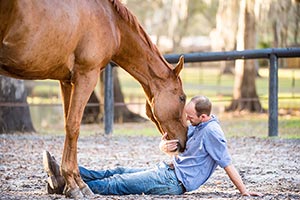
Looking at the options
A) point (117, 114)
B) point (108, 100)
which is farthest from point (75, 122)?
point (117, 114)

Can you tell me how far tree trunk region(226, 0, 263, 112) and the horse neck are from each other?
11623 millimetres

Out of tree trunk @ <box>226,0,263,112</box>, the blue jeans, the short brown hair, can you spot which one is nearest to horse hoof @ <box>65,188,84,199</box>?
the blue jeans

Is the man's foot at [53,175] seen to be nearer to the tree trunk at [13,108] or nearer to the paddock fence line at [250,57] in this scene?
the paddock fence line at [250,57]

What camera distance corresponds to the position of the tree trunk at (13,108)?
456 inches

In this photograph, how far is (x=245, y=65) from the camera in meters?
19.1

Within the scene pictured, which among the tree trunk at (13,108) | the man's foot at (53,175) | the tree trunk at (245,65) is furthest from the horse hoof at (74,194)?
the tree trunk at (245,65)

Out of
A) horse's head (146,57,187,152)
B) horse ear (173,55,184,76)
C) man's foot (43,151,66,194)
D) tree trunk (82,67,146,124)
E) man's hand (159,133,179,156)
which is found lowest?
tree trunk (82,67,146,124)

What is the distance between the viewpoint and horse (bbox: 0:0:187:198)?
5363mm

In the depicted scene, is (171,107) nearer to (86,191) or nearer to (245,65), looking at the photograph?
(86,191)

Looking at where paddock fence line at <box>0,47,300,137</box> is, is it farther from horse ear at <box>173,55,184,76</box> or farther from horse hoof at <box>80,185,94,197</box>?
horse hoof at <box>80,185,94,197</box>

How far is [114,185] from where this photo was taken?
5.79m

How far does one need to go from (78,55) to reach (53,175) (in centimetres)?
102

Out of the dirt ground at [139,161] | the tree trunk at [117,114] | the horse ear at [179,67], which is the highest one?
the horse ear at [179,67]

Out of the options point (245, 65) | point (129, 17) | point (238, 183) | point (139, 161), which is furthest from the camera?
point (245, 65)
